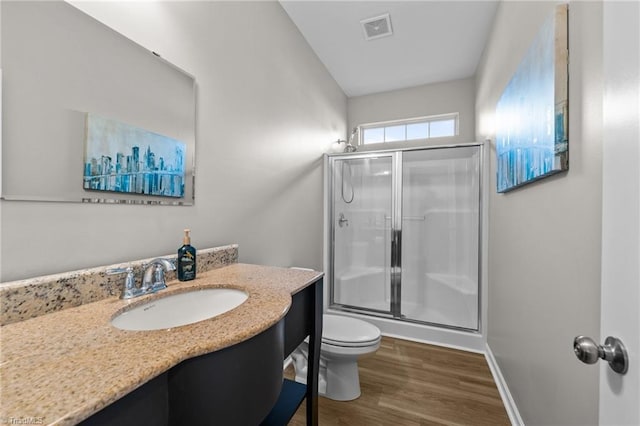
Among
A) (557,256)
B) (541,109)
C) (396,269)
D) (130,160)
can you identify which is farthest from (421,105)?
(130,160)

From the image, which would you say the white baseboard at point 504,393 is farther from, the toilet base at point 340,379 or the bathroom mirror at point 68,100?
the bathroom mirror at point 68,100

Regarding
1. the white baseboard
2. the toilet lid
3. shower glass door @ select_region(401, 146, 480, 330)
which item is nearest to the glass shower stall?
shower glass door @ select_region(401, 146, 480, 330)

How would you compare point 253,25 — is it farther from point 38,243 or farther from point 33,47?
point 38,243

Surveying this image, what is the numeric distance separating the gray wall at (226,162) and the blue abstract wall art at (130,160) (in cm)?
9

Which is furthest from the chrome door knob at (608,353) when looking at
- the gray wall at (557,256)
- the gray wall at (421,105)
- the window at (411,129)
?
the window at (411,129)

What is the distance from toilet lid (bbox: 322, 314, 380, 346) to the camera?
1.57m

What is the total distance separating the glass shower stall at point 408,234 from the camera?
2447 millimetres

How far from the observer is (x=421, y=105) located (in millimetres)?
3195

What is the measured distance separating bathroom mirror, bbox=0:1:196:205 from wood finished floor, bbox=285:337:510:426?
1.53 metres

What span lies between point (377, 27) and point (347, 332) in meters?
2.38

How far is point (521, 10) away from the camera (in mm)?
1386

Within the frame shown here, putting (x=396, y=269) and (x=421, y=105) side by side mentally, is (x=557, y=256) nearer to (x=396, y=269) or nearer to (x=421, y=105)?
(x=396, y=269)

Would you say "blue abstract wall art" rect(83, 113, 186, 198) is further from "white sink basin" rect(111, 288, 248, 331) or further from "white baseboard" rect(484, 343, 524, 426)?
"white baseboard" rect(484, 343, 524, 426)

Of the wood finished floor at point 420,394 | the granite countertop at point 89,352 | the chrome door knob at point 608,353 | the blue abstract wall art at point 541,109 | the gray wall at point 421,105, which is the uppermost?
the gray wall at point 421,105
